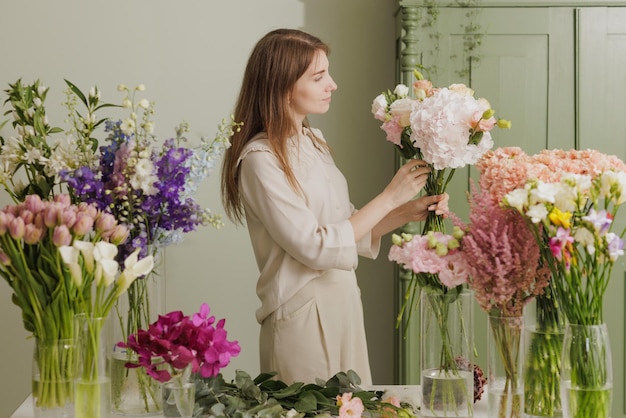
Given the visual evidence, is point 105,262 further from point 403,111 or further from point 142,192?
point 403,111

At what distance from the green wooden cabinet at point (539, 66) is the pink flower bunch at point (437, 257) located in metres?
1.78

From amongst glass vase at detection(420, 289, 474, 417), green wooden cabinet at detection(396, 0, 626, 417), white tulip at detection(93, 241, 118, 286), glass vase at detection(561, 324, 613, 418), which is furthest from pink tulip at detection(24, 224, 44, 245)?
green wooden cabinet at detection(396, 0, 626, 417)

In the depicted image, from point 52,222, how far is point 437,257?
71 cm

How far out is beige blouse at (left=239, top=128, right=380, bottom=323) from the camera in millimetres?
2283

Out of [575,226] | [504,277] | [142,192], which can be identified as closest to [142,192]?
[142,192]

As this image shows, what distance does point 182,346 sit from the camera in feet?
5.01

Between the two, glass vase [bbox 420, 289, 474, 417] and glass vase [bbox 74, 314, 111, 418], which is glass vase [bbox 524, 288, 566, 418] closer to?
glass vase [bbox 420, 289, 474, 417]

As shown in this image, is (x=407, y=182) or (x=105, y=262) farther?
(x=407, y=182)

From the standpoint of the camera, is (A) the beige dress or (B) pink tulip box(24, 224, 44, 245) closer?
(B) pink tulip box(24, 224, 44, 245)

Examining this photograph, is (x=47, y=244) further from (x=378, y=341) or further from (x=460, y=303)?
(x=378, y=341)

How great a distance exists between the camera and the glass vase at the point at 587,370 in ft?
4.75

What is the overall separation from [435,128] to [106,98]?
2313 millimetres

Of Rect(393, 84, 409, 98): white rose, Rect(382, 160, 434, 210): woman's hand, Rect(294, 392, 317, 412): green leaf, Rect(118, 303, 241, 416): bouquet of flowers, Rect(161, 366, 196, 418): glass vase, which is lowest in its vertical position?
Rect(294, 392, 317, 412): green leaf

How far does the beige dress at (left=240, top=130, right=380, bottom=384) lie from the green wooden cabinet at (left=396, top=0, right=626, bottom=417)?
0.96 metres
